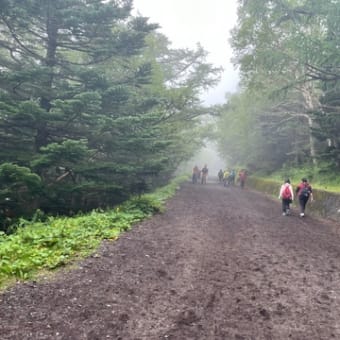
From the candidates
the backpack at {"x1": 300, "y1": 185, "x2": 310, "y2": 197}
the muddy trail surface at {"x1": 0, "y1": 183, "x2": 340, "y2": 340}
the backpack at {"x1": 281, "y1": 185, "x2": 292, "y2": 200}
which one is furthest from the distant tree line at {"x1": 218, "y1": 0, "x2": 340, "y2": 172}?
the muddy trail surface at {"x1": 0, "y1": 183, "x2": 340, "y2": 340}

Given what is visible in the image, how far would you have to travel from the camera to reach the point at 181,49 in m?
31.1

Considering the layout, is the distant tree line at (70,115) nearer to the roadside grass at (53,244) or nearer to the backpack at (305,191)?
the roadside grass at (53,244)

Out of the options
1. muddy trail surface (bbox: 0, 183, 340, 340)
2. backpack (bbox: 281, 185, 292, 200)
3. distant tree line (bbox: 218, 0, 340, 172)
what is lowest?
muddy trail surface (bbox: 0, 183, 340, 340)

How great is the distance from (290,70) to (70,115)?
1759 centimetres

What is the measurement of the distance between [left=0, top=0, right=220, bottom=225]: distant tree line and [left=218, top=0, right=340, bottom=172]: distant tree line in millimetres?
6941

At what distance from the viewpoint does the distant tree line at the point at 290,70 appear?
15820 millimetres

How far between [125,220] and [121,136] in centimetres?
507

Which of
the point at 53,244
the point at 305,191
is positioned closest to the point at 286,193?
the point at 305,191

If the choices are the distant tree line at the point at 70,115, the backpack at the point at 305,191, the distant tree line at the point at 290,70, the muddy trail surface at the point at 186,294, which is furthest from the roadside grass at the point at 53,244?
the distant tree line at the point at 290,70

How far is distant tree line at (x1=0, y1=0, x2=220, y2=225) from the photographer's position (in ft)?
40.6

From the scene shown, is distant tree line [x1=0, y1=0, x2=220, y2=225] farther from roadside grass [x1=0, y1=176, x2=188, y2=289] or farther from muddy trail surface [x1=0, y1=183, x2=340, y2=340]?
muddy trail surface [x1=0, y1=183, x2=340, y2=340]

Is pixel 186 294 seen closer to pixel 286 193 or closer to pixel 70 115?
pixel 70 115

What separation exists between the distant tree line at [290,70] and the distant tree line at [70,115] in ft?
22.8

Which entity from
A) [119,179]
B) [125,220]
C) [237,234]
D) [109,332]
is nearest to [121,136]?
[119,179]
